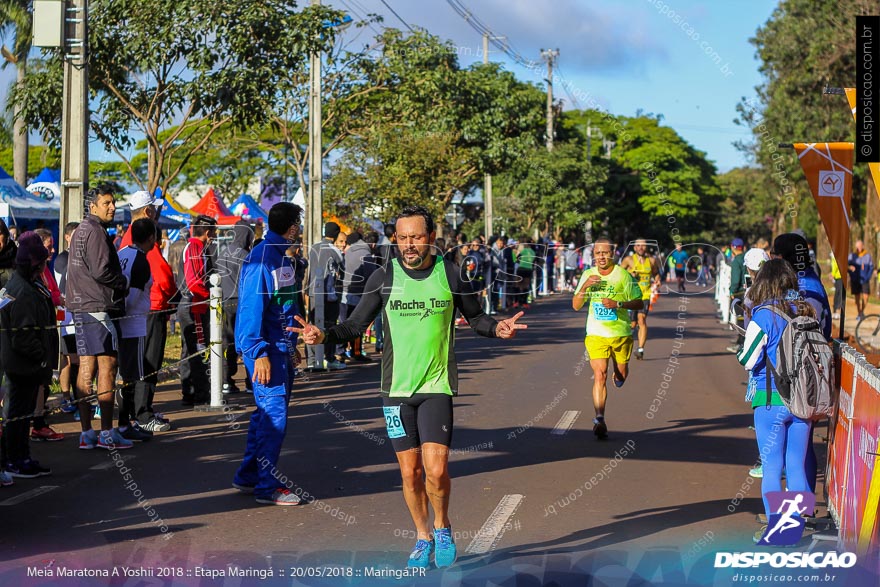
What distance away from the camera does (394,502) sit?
25.6ft

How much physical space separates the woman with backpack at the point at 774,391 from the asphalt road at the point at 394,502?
49 centimetres

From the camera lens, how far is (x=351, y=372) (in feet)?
52.9

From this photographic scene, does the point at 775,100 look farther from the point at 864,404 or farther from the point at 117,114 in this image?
the point at 864,404

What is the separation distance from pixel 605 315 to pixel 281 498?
4271 millimetres

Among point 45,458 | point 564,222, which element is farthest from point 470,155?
point 45,458

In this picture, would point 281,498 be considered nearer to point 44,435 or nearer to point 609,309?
point 44,435

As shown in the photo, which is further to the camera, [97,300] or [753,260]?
[753,260]

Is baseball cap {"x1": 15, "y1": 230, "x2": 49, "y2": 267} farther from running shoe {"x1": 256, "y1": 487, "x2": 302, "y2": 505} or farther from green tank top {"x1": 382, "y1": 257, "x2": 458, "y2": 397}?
green tank top {"x1": 382, "y1": 257, "x2": 458, "y2": 397}

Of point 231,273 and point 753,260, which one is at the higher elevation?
point 753,260

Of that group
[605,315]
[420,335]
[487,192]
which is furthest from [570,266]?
[420,335]

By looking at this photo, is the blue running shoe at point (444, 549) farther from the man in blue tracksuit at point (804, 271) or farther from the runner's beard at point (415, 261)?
the man in blue tracksuit at point (804, 271)

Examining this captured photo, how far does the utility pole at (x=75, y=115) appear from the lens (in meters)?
13.1

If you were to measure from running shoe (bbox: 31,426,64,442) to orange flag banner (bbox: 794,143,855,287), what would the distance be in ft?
23.1

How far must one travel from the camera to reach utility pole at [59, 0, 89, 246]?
1314 centimetres
